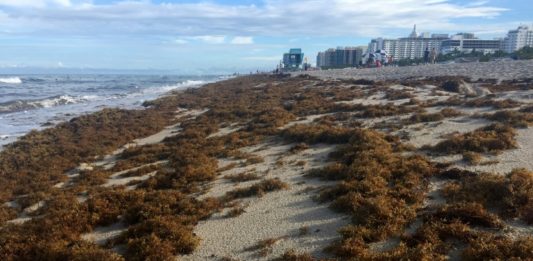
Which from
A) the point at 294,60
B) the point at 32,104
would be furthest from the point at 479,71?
the point at 294,60

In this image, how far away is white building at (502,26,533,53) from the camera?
158 meters

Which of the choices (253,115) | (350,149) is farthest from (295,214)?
(253,115)

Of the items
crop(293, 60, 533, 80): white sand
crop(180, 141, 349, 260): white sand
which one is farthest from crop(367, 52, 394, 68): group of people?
crop(180, 141, 349, 260): white sand

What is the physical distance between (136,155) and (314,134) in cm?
700

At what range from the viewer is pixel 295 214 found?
355 inches

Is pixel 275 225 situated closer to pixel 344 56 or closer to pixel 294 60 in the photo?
pixel 294 60

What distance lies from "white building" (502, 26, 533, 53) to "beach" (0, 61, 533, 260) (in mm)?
161414

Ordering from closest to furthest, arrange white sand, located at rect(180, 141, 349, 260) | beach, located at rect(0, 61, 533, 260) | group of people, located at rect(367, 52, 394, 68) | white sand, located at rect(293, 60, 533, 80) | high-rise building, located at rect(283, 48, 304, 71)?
beach, located at rect(0, 61, 533, 260) → white sand, located at rect(180, 141, 349, 260) → white sand, located at rect(293, 60, 533, 80) → group of people, located at rect(367, 52, 394, 68) → high-rise building, located at rect(283, 48, 304, 71)

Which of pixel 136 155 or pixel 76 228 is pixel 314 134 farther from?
pixel 76 228

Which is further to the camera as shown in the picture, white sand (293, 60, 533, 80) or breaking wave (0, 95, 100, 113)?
white sand (293, 60, 533, 80)

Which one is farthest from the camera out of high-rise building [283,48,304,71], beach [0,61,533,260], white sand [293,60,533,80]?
high-rise building [283,48,304,71]

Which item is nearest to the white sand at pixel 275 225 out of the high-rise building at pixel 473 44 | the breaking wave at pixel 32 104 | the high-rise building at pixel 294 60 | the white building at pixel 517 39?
the breaking wave at pixel 32 104

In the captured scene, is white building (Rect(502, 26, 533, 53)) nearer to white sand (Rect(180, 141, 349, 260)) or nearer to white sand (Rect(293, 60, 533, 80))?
white sand (Rect(293, 60, 533, 80))

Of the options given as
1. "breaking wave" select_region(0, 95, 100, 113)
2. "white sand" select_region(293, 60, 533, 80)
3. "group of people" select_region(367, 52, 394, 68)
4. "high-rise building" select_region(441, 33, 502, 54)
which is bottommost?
"breaking wave" select_region(0, 95, 100, 113)
